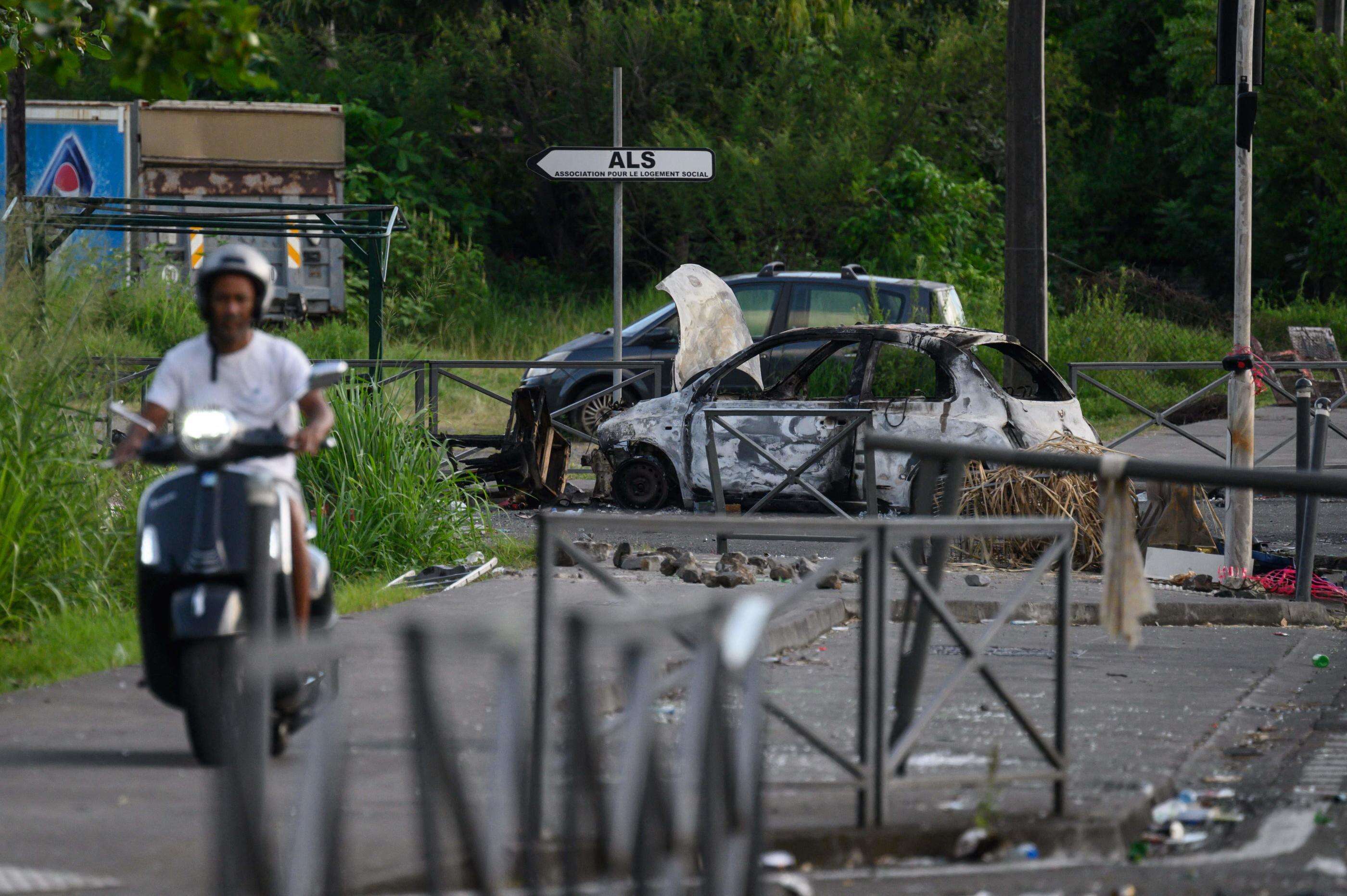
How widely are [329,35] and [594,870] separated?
3153 cm

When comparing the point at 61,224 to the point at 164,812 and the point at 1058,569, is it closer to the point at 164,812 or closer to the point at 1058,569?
the point at 164,812

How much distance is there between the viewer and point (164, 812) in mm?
4461

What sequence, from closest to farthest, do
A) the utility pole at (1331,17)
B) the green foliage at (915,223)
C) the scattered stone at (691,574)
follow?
the scattered stone at (691,574)
the green foliage at (915,223)
the utility pole at (1331,17)

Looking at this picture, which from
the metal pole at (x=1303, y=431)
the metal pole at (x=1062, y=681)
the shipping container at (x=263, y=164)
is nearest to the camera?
the metal pole at (x=1062, y=681)

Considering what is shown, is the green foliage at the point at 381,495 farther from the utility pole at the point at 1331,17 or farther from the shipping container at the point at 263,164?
the utility pole at the point at 1331,17

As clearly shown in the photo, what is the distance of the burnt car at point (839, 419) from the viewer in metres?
10.4

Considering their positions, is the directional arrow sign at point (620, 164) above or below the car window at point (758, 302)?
above

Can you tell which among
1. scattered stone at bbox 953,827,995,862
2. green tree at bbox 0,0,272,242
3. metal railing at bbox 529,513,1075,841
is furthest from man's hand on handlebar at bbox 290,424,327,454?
scattered stone at bbox 953,827,995,862

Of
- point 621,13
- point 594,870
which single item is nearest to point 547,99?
point 621,13

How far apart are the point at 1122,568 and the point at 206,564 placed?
105 inches

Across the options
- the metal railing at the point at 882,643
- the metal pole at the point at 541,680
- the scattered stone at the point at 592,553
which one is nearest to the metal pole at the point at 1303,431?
the scattered stone at the point at 592,553

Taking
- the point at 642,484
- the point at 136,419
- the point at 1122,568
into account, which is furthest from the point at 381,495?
the point at 1122,568

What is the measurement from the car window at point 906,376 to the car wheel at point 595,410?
2381mm

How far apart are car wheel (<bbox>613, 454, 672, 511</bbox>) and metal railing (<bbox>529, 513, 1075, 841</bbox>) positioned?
22.7ft
